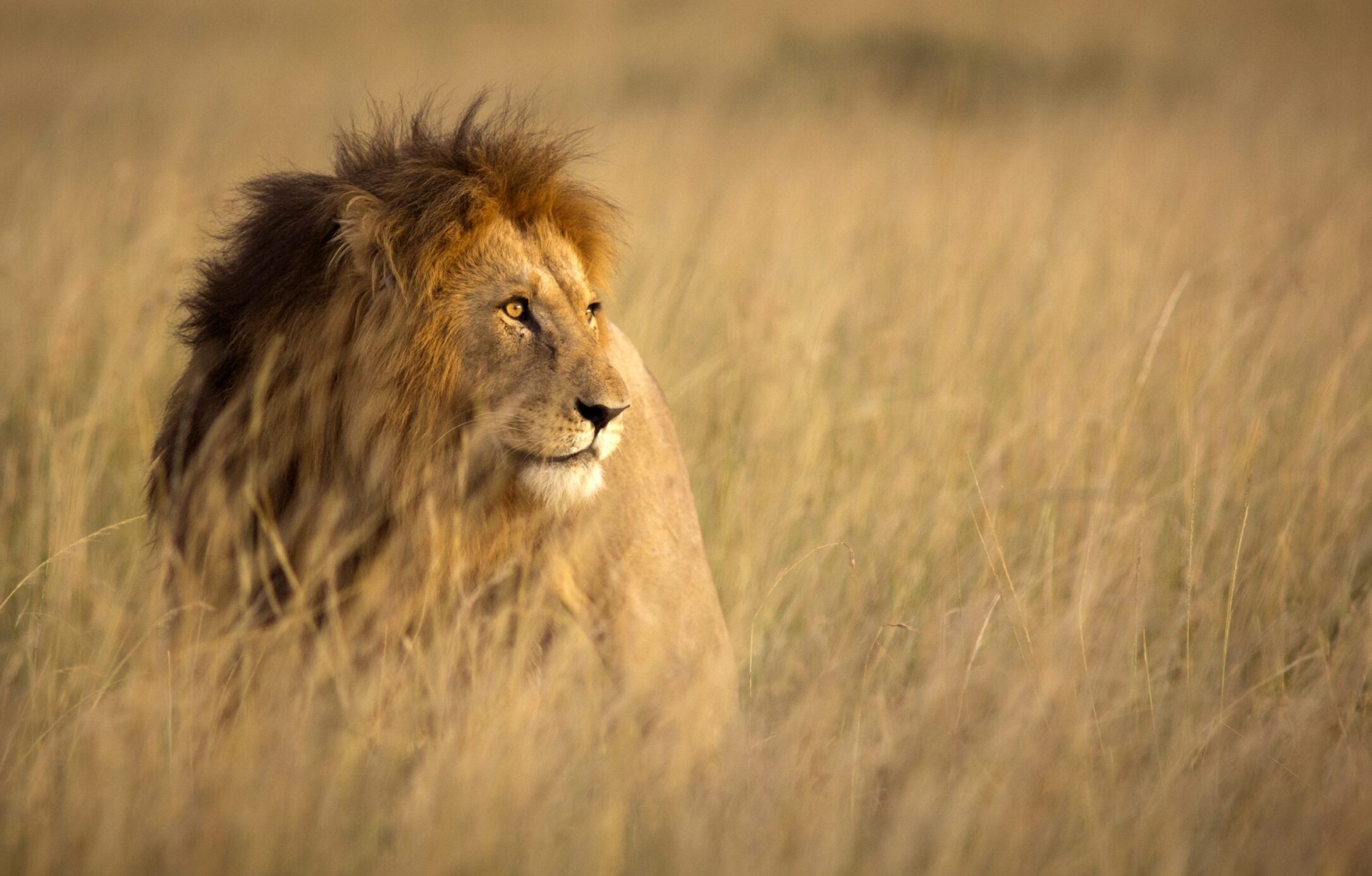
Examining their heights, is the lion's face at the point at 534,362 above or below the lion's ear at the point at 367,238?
below

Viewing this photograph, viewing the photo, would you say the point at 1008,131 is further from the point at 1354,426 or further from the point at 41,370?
the point at 41,370

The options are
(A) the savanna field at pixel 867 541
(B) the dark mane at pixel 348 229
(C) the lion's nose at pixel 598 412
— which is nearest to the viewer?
(A) the savanna field at pixel 867 541

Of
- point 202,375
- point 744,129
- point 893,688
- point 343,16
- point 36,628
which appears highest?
point 343,16

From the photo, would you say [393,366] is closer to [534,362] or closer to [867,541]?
[534,362]

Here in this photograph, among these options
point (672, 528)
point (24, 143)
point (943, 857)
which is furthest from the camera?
point (24, 143)

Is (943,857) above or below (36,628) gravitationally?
above

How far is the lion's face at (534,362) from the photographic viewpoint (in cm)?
265

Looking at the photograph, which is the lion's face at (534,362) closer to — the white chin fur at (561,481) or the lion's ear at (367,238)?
the white chin fur at (561,481)

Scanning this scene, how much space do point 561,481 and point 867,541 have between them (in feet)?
5.67

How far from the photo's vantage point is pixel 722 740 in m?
2.72

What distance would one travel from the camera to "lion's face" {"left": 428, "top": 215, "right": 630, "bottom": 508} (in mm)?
2654

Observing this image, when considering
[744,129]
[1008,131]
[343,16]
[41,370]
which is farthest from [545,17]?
[41,370]

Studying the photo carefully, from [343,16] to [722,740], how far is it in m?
20.1

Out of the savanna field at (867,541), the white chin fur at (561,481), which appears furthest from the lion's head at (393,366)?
the savanna field at (867,541)
